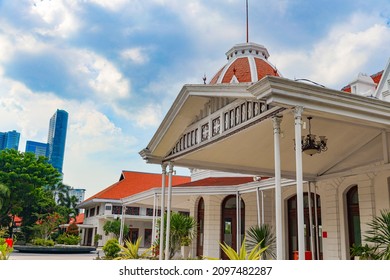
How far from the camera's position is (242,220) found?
1585cm

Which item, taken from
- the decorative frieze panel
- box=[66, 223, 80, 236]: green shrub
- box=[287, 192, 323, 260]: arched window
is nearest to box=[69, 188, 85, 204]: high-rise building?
box=[66, 223, 80, 236]: green shrub

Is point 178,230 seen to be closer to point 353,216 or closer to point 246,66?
point 353,216

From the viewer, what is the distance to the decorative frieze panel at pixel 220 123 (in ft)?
21.7

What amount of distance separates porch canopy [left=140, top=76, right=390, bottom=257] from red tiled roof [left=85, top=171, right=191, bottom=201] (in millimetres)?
24480

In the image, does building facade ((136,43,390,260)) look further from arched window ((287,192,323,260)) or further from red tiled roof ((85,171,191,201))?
red tiled roof ((85,171,191,201))

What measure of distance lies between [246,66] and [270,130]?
15.9 meters

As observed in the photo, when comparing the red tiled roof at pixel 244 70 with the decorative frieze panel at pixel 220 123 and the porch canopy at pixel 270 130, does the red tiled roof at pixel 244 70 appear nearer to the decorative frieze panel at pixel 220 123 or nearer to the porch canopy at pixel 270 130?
the porch canopy at pixel 270 130

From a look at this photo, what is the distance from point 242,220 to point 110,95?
23.8ft

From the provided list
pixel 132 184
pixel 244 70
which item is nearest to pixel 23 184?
pixel 132 184

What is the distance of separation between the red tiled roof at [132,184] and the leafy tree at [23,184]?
469 centimetres

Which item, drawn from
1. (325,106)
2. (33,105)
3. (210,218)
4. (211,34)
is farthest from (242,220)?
(325,106)

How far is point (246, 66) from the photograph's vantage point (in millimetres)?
22938

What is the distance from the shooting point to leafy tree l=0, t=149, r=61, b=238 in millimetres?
30734
